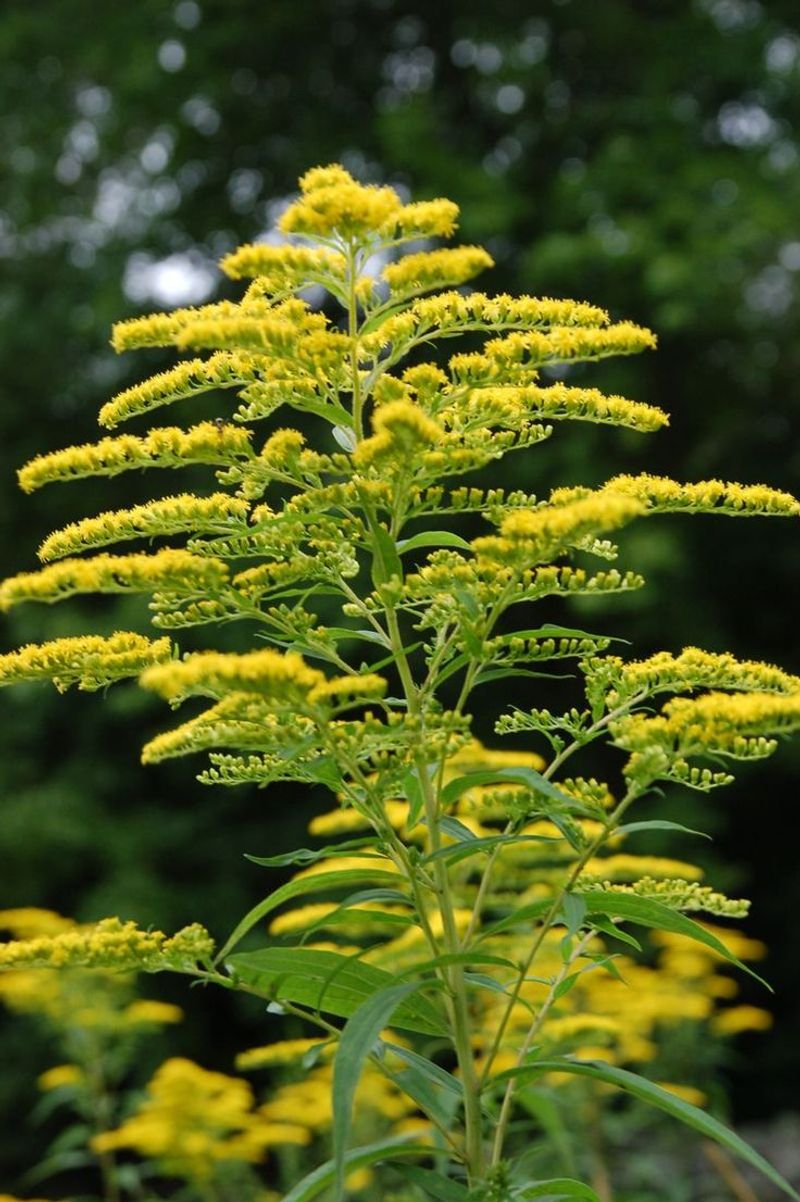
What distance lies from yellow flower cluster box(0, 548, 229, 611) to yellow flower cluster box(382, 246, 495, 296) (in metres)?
0.55

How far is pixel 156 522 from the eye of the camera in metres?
2.39

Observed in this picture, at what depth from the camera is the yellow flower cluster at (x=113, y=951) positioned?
7.70 ft

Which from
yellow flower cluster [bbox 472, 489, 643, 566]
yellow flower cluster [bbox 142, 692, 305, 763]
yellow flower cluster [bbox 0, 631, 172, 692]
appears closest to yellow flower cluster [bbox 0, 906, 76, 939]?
yellow flower cluster [bbox 0, 631, 172, 692]

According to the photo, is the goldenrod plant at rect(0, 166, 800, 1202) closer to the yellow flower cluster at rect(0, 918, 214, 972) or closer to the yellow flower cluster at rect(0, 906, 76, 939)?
the yellow flower cluster at rect(0, 918, 214, 972)

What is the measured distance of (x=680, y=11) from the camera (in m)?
11.2

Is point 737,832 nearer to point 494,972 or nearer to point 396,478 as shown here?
point 494,972

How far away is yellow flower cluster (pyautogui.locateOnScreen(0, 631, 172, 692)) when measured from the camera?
2.36 meters

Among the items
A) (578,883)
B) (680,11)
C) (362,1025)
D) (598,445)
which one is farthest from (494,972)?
(680,11)

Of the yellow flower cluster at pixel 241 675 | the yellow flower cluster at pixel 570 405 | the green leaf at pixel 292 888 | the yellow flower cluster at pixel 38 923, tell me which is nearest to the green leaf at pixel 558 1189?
the green leaf at pixel 292 888

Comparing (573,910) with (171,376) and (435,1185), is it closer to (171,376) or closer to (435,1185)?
(435,1185)

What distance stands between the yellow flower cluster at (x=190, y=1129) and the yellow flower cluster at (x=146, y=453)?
8.76 ft

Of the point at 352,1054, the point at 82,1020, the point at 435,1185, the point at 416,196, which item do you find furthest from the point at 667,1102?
the point at 416,196

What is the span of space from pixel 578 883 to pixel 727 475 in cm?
844

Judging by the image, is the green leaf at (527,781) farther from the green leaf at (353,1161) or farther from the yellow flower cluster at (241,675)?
the green leaf at (353,1161)
